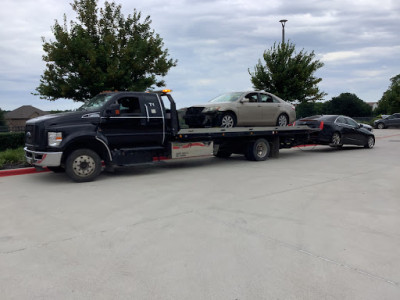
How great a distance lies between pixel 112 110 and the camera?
8.88 metres

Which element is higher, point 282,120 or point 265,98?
point 265,98

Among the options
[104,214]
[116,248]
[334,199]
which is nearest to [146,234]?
[116,248]

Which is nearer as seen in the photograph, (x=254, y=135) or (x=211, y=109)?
(x=211, y=109)

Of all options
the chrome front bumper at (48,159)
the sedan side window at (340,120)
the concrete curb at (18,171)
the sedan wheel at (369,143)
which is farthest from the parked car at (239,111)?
the sedan wheel at (369,143)

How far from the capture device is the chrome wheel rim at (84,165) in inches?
329

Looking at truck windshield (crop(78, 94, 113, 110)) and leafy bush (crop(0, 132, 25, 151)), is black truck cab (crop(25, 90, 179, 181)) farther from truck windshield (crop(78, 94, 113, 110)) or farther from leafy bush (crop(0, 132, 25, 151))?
leafy bush (crop(0, 132, 25, 151))

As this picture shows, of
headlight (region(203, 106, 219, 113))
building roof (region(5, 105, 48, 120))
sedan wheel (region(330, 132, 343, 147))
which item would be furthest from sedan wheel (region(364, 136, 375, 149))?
building roof (region(5, 105, 48, 120))

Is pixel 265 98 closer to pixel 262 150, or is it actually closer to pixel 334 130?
pixel 262 150

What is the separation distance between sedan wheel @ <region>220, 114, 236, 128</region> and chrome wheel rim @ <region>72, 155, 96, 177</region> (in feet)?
14.6

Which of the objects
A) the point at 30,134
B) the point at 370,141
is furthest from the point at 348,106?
the point at 30,134

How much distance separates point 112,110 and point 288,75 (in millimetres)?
18082

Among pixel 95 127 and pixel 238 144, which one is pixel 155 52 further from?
pixel 95 127

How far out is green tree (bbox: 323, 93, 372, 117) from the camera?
8262 centimetres

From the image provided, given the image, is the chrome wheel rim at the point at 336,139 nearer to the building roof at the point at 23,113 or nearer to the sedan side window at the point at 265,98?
the sedan side window at the point at 265,98
